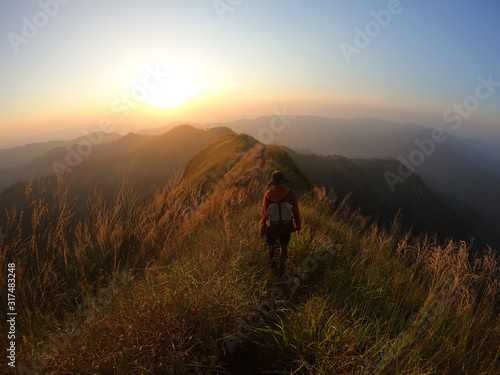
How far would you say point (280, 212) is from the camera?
4211 millimetres

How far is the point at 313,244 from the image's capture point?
4445mm

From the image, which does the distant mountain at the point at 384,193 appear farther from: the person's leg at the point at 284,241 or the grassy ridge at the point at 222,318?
the grassy ridge at the point at 222,318

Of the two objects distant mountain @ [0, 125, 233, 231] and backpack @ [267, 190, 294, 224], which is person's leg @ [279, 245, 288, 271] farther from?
distant mountain @ [0, 125, 233, 231]

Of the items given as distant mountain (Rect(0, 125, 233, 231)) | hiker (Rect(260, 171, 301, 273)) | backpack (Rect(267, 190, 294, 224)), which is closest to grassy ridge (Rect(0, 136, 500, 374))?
hiker (Rect(260, 171, 301, 273))

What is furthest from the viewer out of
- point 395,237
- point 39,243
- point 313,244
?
point 395,237

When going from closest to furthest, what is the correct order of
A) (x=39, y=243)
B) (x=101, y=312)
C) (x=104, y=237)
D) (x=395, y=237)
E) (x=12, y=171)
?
(x=101, y=312) < (x=39, y=243) < (x=104, y=237) < (x=395, y=237) < (x=12, y=171)

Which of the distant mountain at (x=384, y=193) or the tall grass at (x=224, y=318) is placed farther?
the distant mountain at (x=384, y=193)

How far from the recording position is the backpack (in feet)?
13.7

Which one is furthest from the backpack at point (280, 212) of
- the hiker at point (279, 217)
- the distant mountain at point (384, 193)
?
the distant mountain at point (384, 193)

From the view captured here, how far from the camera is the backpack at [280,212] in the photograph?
418cm

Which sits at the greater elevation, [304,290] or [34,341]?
[34,341]

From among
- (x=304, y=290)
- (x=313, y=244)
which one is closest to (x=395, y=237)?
(x=313, y=244)

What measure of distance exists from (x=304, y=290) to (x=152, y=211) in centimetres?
293

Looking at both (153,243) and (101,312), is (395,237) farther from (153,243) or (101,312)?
(101,312)
